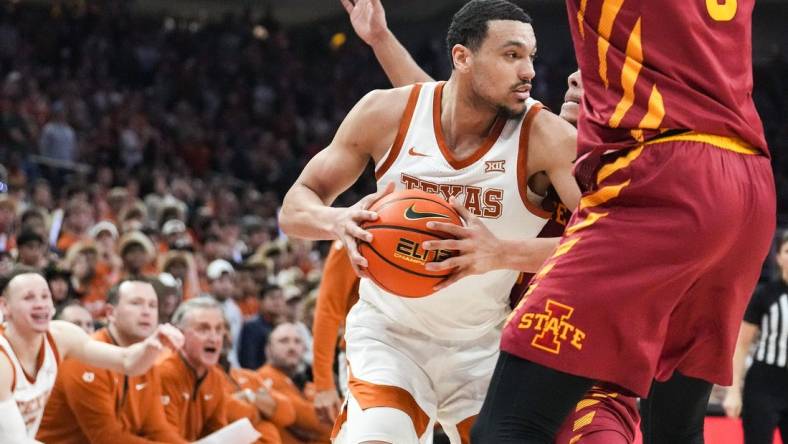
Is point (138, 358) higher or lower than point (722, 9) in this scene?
lower

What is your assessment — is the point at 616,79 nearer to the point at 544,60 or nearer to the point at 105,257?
the point at 105,257

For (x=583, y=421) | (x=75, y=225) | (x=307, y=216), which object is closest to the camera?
(x=583, y=421)

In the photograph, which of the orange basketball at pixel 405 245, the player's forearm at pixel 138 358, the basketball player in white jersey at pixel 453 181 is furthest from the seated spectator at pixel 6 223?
the orange basketball at pixel 405 245

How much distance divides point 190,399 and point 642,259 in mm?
4064

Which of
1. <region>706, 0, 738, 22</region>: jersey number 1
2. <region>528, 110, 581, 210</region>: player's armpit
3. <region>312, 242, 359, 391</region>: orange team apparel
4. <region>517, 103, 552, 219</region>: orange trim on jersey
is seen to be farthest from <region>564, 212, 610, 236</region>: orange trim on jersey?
<region>312, 242, 359, 391</region>: orange team apparel

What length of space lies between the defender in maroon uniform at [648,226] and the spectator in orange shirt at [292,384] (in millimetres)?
3939

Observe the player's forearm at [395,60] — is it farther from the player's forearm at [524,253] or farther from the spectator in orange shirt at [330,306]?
the player's forearm at [524,253]

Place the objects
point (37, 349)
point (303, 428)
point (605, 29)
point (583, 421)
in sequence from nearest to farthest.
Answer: point (605, 29), point (583, 421), point (37, 349), point (303, 428)

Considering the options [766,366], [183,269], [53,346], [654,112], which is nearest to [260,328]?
[183,269]

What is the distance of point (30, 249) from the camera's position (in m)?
7.11

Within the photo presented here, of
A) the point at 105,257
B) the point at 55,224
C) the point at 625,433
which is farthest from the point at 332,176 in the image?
the point at 55,224

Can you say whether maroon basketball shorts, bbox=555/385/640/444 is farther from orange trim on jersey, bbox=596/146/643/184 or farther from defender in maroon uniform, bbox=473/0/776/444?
orange trim on jersey, bbox=596/146/643/184

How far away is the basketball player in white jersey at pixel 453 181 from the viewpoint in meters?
3.40

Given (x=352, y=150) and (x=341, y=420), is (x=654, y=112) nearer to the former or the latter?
(x=352, y=150)
